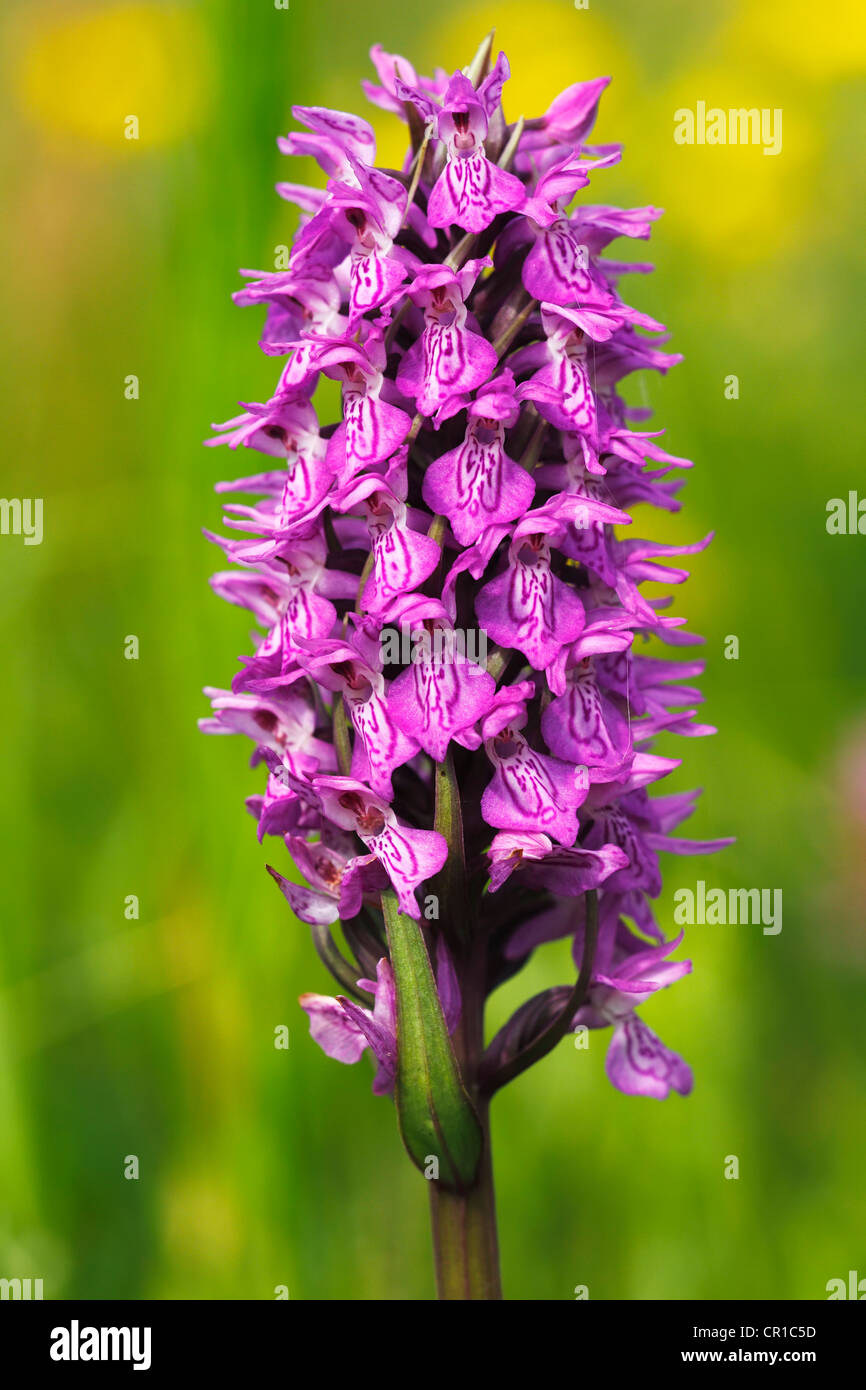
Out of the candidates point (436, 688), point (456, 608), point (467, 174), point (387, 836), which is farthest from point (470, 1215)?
point (467, 174)

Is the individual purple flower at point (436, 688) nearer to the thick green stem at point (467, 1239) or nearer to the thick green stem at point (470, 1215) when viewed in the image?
the thick green stem at point (470, 1215)

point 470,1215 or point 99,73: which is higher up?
point 99,73

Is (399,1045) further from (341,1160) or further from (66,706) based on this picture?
(66,706)

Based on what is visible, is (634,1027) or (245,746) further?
(245,746)

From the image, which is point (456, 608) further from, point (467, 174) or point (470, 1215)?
point (470, 1215)

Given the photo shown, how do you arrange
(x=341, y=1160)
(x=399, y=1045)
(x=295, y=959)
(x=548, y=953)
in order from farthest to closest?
(x=548, y=953)
(x=341, y=1160)
(x=295, y=959)
(x=399, y=1045)

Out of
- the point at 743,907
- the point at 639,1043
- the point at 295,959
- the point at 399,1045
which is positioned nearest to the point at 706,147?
the point at 743,907

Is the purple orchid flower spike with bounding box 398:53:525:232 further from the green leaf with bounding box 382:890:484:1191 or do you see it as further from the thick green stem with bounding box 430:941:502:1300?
the thick green stem with bounding box 430:941:502:1300

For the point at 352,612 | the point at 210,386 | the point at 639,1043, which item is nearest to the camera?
the point at 352,612
